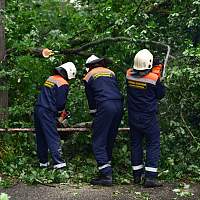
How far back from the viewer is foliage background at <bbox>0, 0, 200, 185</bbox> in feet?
22.0

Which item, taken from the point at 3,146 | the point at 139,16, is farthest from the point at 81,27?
the point at 3,146

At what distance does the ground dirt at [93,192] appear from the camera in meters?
5.49

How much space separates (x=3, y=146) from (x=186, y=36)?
3.52 meters

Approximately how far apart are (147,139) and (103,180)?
2.69 feet

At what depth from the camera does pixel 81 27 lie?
8766mm

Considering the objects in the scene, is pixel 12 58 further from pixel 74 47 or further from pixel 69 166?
pixel 69 166

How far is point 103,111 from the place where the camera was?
617 cm

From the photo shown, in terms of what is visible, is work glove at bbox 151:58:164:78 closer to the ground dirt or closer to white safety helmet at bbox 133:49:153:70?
white safety helmet at bbox 133:49:153:70

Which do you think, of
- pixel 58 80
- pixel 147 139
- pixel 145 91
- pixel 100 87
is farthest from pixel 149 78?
pixel 58 80

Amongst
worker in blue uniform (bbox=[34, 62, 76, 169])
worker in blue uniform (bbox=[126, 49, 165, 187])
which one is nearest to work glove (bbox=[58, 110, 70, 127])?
worker in blue uniform (bbox=[34, 62, 76, 169])

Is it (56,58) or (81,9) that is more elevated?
(81,9)

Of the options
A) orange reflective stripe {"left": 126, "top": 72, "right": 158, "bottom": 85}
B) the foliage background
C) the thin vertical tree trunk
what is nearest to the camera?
orange reflective stripe {"left": 126, "top": 72, "right": 158, "bottom": 85}

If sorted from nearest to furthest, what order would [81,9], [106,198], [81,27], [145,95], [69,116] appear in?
[106,198], [145,95], [69,116], [81,27], [81,9]

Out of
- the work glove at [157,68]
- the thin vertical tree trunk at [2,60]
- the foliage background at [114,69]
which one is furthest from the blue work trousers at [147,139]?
the thin vertical tree trunk at [2,60]
